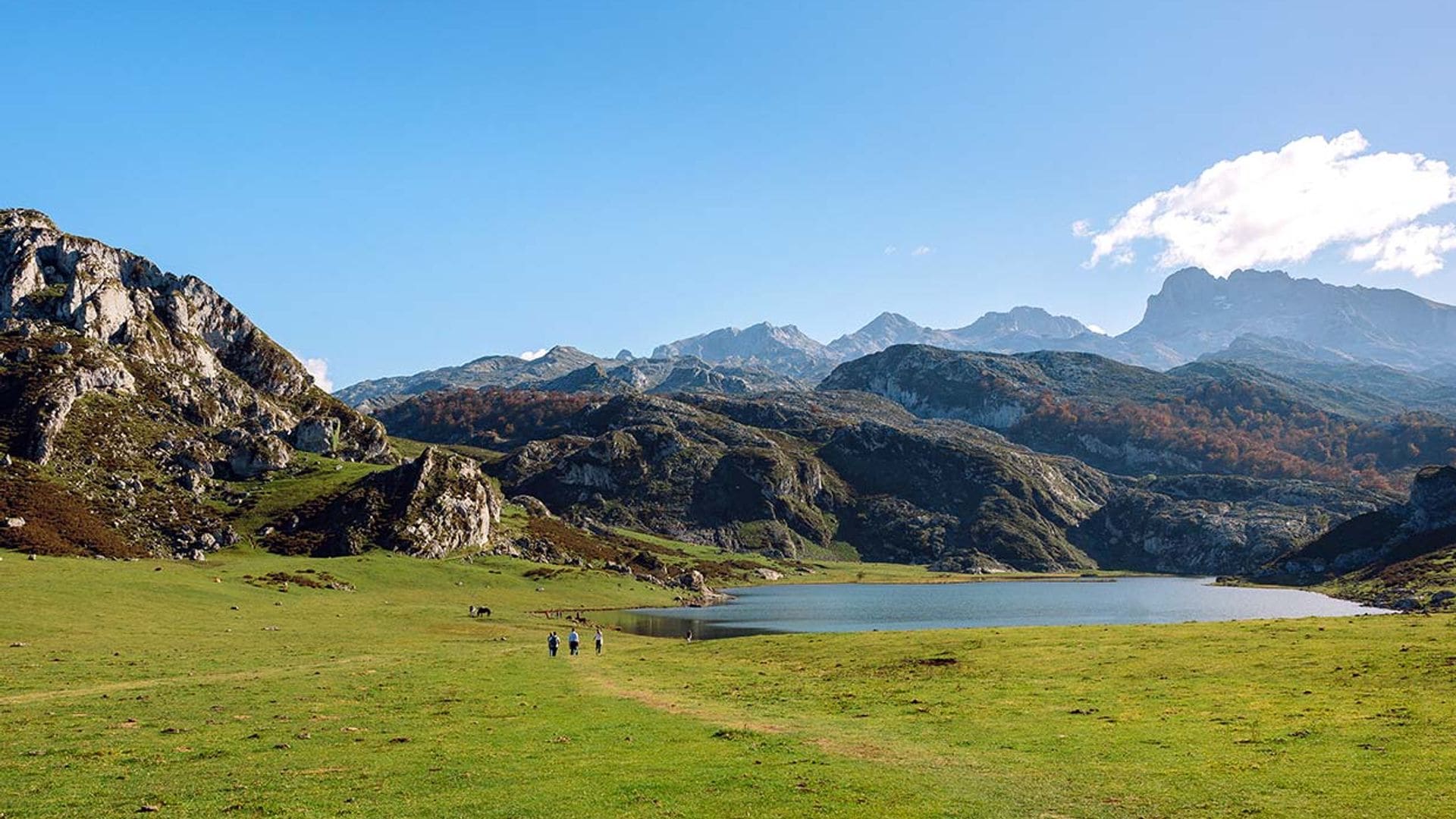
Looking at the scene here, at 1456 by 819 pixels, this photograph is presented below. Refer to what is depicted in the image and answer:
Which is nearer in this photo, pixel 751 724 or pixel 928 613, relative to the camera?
pixel 751 724

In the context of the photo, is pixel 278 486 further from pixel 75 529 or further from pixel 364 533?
pixel 75 529

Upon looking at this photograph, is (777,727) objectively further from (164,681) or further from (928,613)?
(928,613)

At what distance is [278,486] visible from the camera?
188500 millimetres

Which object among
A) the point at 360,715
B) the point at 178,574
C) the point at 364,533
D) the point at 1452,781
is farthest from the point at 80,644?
the point at 364,533

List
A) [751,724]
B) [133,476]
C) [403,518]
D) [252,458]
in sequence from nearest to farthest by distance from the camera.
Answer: [751,724] < [133,476] < [403,518] < [252,458]

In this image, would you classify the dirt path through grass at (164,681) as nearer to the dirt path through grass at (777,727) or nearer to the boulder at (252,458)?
the dirt path through grass at (777,727)

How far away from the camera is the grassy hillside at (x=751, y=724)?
24.9 meters

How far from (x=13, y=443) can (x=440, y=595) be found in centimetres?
9541

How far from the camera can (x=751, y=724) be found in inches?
1510

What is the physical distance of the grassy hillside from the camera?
24938mm

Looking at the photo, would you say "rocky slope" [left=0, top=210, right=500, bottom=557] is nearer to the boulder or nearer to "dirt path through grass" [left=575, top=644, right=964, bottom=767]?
the boulder

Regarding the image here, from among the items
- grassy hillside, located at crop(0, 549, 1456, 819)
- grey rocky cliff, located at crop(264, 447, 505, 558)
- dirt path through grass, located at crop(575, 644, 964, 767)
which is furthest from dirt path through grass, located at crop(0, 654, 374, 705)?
grey rocky cliff, located at crop(264, 447, 505, 558)

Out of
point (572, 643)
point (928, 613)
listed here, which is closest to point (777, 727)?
point (572, 643)

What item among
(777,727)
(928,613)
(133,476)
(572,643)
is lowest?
(928,613)
